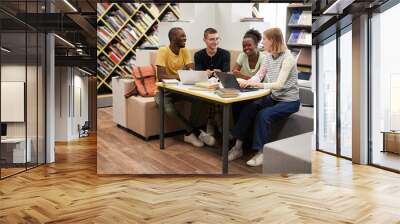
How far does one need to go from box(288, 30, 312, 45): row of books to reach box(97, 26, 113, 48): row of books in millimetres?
2344

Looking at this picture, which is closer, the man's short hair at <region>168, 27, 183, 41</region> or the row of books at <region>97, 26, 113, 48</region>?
the man's short hair at <region>168, 27, 183, 41</region>

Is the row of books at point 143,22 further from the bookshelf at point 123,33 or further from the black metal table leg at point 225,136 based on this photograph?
the black metal table leg at point 225,136

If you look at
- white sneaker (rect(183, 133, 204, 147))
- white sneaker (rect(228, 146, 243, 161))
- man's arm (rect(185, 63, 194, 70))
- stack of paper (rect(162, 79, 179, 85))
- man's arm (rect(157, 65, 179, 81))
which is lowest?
white sneaker (rect(228, 146, 243, 161))

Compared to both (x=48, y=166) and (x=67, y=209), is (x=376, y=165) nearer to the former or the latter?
(x=67, y=209)

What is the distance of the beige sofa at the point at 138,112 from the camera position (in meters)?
5.03

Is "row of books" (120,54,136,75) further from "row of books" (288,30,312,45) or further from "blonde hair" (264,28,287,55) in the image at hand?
"row of books" (288,30,312,45)

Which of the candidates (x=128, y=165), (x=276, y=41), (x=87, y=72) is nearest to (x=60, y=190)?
(x=128, y=165)

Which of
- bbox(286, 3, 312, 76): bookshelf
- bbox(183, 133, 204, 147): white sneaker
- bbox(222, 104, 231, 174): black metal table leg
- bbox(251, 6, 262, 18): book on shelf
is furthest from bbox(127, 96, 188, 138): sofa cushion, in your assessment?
bbox(286, 3, 312, 76): bookshelf

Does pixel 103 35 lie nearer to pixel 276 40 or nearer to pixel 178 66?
pixel 178 66

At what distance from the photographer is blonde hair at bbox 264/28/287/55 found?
491 cm

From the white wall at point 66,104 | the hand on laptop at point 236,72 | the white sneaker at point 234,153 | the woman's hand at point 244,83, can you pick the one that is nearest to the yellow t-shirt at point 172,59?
the hand on laptop at point 236,72

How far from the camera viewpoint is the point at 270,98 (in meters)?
4.93

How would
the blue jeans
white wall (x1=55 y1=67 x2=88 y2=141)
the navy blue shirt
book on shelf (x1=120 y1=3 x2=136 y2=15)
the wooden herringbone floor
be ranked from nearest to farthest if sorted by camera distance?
the wooden herringbone floor < the blue jeans < the navy blue shirt < book on shelf (x1=120 y1=3 x2=136 y2=15) < white wall (x1=55 y1=67 x2=88 y2=141)

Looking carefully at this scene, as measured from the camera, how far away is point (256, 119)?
4.91 meters
